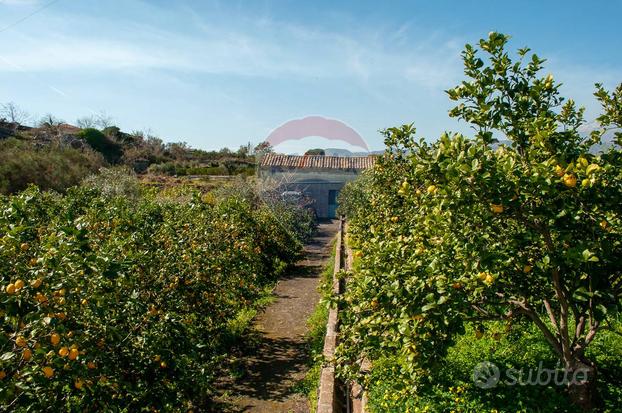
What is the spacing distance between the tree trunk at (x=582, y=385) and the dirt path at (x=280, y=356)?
292 cm

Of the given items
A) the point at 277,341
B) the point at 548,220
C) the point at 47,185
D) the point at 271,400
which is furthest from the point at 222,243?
the point at 47,185

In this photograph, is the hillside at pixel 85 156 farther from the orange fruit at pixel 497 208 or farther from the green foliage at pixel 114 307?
the orange fruit at pixel 497 208

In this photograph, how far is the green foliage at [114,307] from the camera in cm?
262

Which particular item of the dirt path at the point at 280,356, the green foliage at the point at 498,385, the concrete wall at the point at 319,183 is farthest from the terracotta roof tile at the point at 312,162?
the green foliage at the point at 498,385

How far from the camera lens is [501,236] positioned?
321cm

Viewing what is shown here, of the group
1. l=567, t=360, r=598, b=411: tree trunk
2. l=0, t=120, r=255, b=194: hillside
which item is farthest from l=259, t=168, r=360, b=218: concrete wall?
l=567, t=360, r=598, b=411: tree trunk

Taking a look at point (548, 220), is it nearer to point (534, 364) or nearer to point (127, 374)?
point (534, 364)

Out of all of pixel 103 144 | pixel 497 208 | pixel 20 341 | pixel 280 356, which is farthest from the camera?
pixel 103 144

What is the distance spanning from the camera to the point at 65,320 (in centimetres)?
282

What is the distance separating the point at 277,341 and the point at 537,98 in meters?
5.92

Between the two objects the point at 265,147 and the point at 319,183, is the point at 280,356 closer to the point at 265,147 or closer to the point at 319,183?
the point at 319,183

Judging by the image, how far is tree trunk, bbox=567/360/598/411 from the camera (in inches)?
145

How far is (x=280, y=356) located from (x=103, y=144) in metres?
40.5

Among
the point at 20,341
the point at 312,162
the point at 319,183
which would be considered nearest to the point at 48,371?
the point at 20,341
